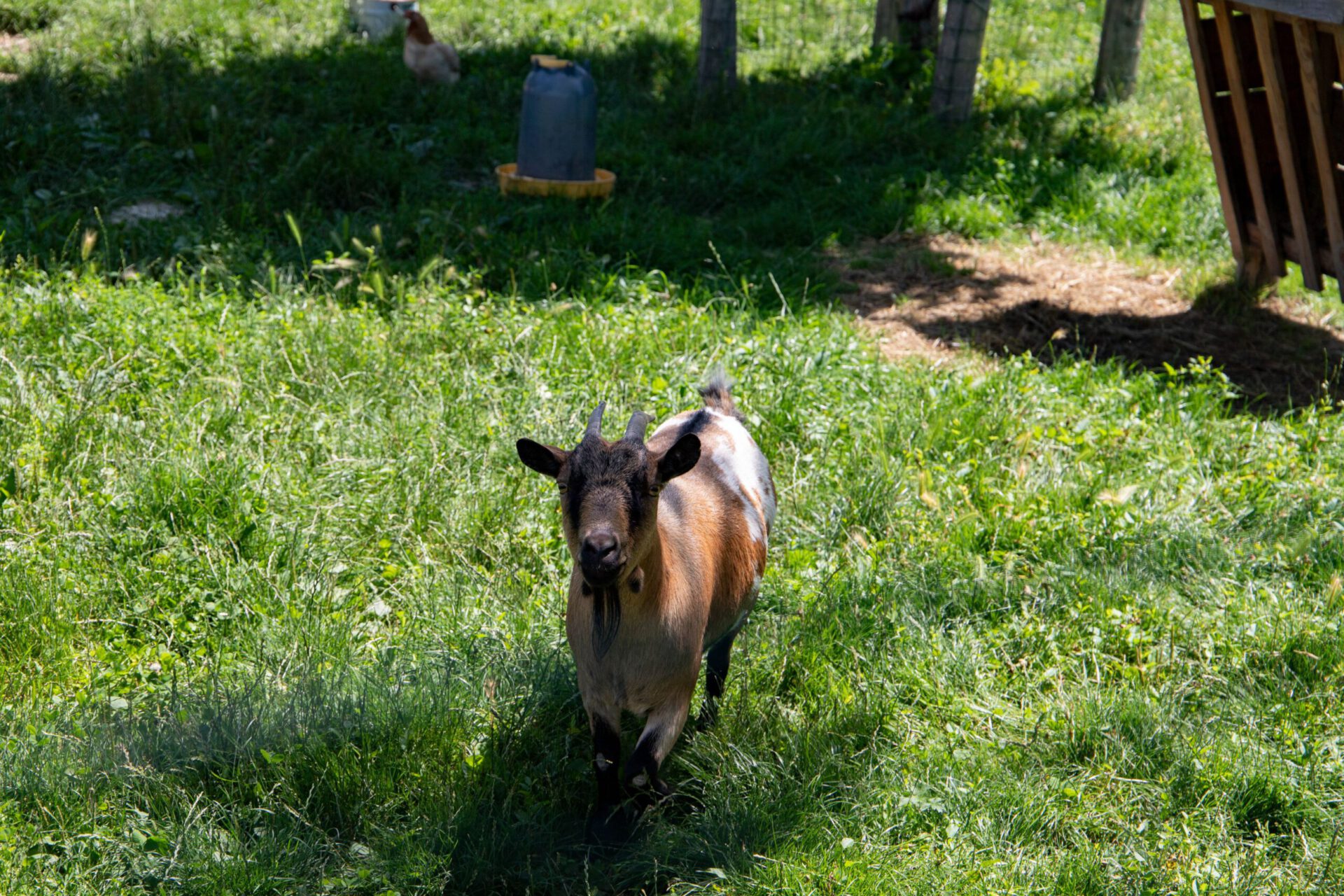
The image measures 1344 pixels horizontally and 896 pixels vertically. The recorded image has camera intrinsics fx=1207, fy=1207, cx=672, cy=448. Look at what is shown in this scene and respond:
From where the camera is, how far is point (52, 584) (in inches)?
167

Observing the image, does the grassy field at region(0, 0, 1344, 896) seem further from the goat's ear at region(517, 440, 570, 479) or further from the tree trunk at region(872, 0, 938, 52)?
the tree trunk at region(872, 0, 938, 52)

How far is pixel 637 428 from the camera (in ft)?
10.7

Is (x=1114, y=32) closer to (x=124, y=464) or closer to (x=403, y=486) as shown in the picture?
(x=403, y=486)

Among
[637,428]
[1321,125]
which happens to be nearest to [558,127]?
[1321,125]

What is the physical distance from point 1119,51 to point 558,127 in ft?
17.7

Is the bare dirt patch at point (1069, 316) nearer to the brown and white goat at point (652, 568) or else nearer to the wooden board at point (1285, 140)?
the wooden board at point (1285, 140)

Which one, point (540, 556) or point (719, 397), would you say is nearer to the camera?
point (719, 397)

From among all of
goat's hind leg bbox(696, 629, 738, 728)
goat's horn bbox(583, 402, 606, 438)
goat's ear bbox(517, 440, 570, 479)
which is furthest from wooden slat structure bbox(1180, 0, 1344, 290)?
goat's ear bbox(517, 440, 570, 479)

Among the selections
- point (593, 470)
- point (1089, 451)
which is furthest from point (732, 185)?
point (593, 470)

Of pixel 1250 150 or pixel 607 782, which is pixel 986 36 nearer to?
pixel 1250 150

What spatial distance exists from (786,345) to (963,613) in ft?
6.91

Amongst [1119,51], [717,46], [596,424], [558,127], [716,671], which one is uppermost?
[717,46]

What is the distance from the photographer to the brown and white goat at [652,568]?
3.05 metres

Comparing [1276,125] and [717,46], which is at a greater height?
[717,46]
